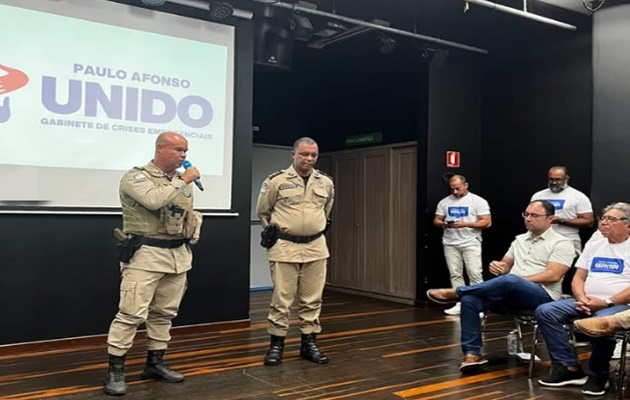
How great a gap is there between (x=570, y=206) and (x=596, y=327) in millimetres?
2401

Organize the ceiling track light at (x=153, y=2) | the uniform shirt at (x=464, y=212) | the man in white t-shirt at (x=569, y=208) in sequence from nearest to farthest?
the ceiling track light at (x=153, y=2) → the man in white t-shirt at (x=569, y=208) → the uniform shirt at (x=464, y=212)

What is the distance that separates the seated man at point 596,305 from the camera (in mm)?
3422

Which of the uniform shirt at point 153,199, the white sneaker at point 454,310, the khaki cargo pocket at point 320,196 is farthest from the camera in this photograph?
the white sneaker at point 454,310

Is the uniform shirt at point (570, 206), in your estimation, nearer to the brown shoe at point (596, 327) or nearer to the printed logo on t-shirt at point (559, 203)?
the printed logo on t-shirt at point (559, 203)

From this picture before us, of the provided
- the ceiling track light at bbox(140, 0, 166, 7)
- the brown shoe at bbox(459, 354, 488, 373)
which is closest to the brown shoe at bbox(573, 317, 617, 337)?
the brown shoe at bbox(459, 354, 488, 373)

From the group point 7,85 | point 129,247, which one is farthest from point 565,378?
point 7,85

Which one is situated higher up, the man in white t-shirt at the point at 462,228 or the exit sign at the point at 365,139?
the exit sign at the point at 365,139

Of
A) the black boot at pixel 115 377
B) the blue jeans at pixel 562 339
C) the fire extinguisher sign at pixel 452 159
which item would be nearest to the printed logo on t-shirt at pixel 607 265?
the blue jeans at pixel 562 339

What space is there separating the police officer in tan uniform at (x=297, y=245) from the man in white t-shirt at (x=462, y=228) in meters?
2.40

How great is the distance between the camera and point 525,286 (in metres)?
3.77

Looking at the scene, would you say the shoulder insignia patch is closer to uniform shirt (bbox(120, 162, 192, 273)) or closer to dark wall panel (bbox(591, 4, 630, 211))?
uniform shirt (bbox(120, 162, 192, 273))

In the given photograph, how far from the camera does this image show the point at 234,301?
5.20 metres

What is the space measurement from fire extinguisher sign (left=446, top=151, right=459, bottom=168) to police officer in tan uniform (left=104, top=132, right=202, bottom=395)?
12.4 ft

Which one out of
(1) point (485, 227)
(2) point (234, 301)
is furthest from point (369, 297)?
(2) point (234, 301)
